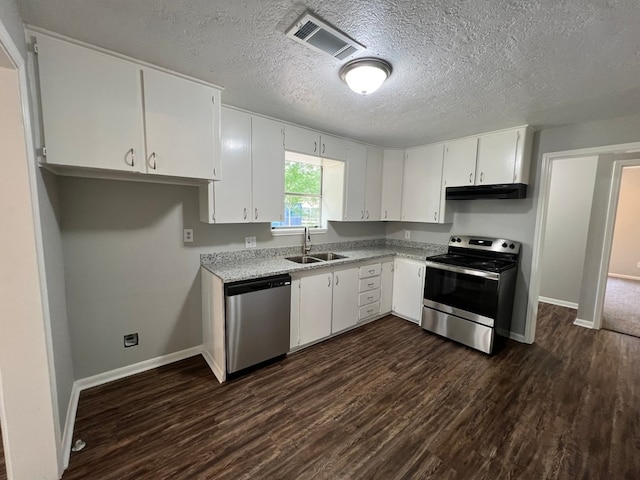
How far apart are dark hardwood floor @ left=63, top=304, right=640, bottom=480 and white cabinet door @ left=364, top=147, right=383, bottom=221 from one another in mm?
1882

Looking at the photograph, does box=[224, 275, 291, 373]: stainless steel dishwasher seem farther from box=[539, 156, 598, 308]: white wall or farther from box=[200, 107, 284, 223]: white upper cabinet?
box=[539, 156, 598, 308]: white wall

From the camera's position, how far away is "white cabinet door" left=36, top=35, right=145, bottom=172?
1.52m

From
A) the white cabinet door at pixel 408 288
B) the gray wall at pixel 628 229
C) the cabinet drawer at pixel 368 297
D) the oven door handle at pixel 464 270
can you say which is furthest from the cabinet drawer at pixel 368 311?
the gray wall at pixel 628 229

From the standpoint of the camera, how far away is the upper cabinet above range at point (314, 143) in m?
2.89

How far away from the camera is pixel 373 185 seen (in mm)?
3846

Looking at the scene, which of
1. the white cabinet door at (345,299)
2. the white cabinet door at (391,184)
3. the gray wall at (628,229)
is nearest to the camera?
the white cabinet door at (345,299)

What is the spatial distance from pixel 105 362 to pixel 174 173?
5.69 ft

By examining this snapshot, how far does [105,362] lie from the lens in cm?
227

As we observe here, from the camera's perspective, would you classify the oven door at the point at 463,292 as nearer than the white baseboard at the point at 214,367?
No

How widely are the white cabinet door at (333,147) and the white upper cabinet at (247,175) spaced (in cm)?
57

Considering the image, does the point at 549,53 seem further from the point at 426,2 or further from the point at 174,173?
the point at 174,173

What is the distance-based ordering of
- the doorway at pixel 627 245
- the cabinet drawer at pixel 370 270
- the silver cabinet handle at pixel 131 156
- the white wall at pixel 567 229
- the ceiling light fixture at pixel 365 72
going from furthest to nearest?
the doorway at pixel 627 245 < the white wall at pixel 567 229 < the cabinet drawer at pixel 370 270 < the silver cabinet handle at pixel 131 156 < the ceiling light fixture at pixel 365 72

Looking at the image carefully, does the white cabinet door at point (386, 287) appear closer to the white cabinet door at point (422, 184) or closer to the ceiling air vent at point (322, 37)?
the white cabinet door at point (422, 184)

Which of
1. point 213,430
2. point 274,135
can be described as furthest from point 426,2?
point 213,430
